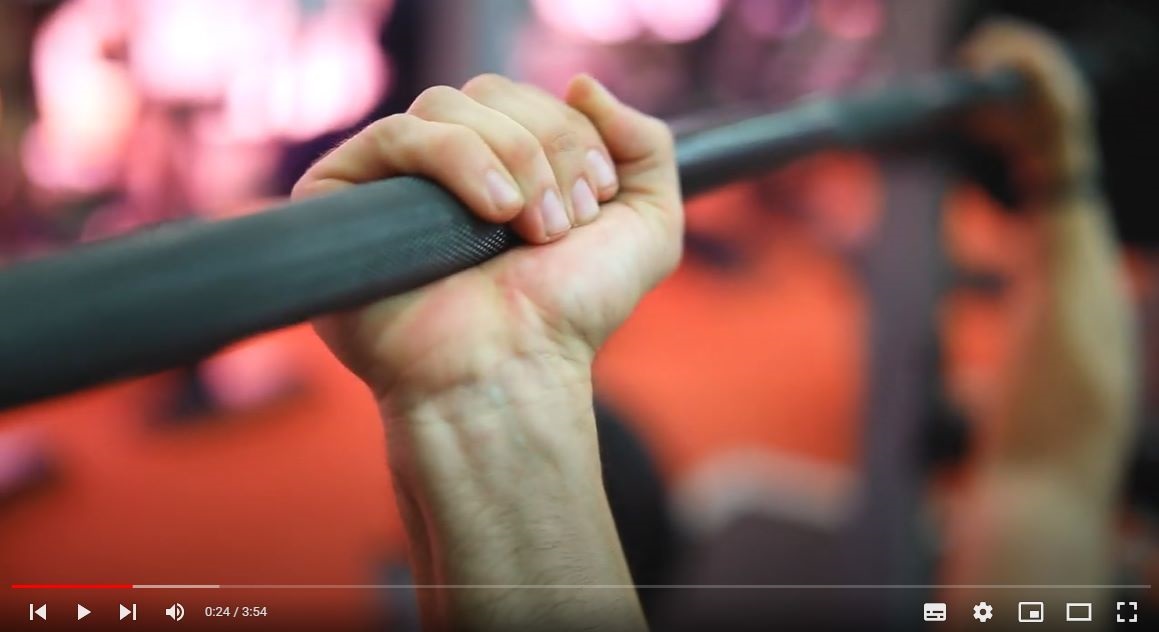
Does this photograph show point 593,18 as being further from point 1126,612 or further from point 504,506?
point 504,506

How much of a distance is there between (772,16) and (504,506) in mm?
2293

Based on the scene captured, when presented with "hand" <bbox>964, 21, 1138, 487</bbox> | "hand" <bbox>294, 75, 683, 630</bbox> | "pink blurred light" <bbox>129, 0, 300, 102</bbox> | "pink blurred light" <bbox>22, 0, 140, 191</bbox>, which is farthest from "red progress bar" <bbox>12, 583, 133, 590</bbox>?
"pink blurred light" <bbox>129, 0, 300, 102</bbox>

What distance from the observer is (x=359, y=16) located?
211 cm

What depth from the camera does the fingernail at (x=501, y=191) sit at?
0.39 metres

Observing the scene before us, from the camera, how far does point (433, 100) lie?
0.42 meters

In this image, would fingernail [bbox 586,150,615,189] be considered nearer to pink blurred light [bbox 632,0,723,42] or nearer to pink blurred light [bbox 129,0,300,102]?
pink blurred light [bbox 129,0,300,102]

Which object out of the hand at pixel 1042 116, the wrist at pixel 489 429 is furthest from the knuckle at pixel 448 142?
the hand at pixel 1042 116

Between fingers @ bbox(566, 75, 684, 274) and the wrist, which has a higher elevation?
fingers @ bbox(566, 75, 684, 274)

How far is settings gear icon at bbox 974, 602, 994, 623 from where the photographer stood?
0.73 meters

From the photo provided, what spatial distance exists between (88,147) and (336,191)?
5.94ft

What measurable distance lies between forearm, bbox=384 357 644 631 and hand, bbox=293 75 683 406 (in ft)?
0.04

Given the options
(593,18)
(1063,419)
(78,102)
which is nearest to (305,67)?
(78,102)

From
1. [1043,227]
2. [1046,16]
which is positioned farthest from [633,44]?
[1043,227]
